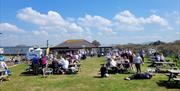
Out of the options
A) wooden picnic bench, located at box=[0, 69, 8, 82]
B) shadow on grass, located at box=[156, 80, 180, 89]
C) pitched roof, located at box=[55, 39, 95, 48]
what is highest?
pitched roof, located at box=[55, 39, 95, 48]

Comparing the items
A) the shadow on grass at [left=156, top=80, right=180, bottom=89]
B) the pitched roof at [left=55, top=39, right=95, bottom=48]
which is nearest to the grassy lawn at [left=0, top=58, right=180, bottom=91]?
the shadow on grass at [left=156, top=80, right=180, bottom=89]

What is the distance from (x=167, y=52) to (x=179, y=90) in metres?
33.0

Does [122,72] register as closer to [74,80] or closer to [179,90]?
[74,80]

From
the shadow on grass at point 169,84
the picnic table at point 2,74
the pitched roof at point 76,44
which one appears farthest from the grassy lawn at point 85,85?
the pitched roof at point 76,44

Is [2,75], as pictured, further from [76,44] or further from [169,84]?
[76,44]

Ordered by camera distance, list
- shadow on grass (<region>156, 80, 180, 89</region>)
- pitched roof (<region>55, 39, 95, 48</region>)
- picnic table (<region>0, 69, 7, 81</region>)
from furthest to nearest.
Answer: pitched roof (<region>55, 39, 95, 48</region>) < picnic table (<region>0, 69, 7, 81</region>) < shadow on grass (<region>156, 80, 180, 89</region>)

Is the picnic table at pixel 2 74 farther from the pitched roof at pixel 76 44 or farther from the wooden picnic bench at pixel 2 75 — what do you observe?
the pitched roof at pixel 76 44

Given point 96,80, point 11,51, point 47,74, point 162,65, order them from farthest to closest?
point 11,51 → point 162,65 → point 47,74 → point 96,80

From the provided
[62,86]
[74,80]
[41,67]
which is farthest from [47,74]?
[62,86]

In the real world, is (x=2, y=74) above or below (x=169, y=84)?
above

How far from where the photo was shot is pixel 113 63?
69.0 feet

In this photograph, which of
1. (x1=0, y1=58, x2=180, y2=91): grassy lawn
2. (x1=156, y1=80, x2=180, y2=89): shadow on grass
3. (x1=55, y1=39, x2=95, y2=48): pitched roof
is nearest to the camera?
(x1=0, y1=58, x2=180, y2=91): grassy lawn

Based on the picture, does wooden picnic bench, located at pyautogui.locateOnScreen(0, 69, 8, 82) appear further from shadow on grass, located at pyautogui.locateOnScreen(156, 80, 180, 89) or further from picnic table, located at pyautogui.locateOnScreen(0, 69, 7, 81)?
shadow on grass, located at pyautogui.locateOnScreen(156, 80, 180, 89)

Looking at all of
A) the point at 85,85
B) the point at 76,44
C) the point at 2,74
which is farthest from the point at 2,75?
the point at 76,44
